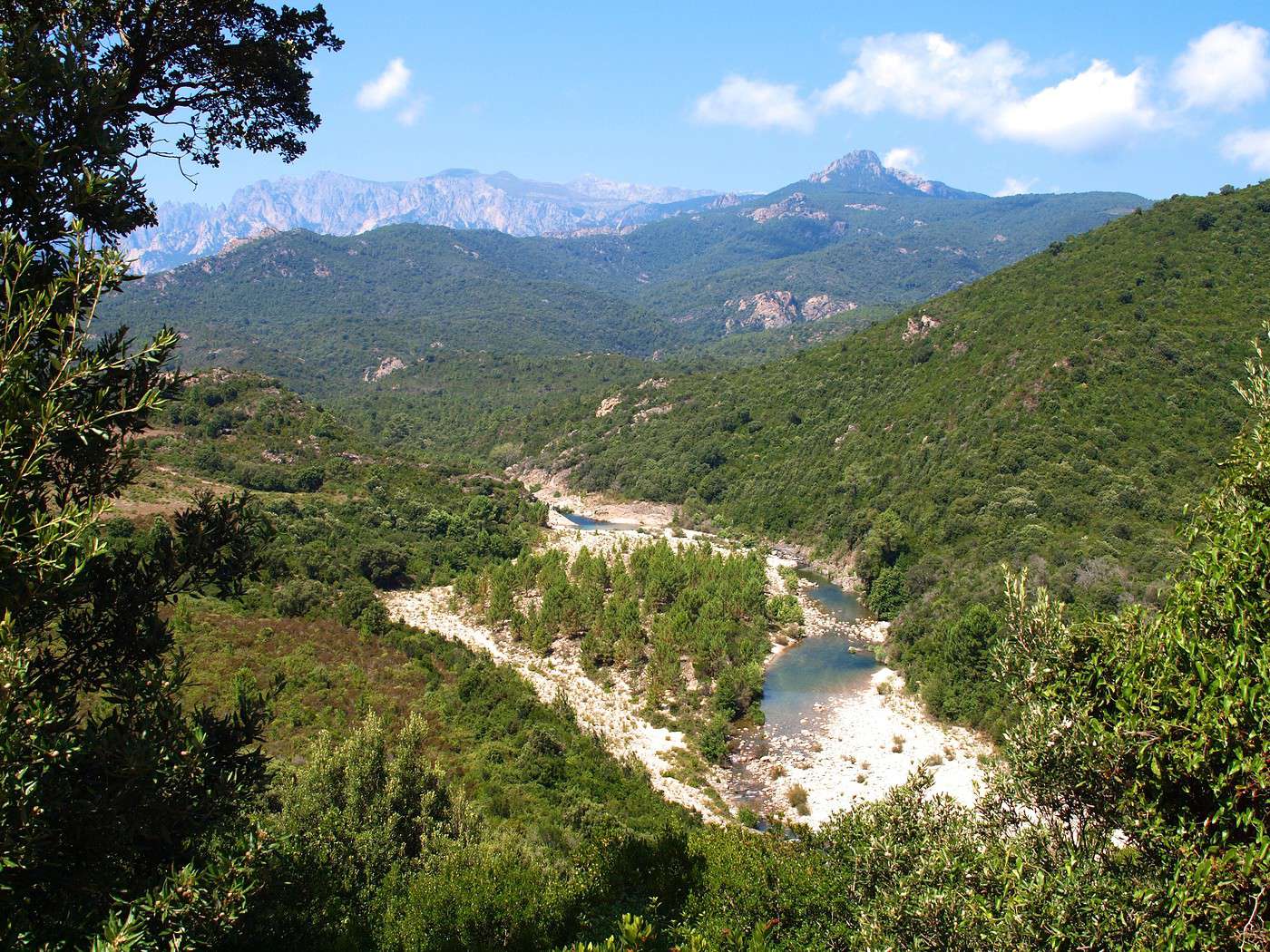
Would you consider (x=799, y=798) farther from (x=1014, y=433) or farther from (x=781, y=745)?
(x=1014, y=433)

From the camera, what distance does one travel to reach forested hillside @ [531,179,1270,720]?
43000 mm

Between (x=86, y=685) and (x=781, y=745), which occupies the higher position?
(x=86, y=685)

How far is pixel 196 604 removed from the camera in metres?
34.6

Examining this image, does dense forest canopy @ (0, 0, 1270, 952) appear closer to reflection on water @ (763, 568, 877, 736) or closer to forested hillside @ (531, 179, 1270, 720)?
forested hillside @ (531, 179, 1270, 720)

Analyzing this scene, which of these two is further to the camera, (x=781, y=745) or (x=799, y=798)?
(x=781, y=745)

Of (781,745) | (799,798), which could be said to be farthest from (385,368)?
(799,798)

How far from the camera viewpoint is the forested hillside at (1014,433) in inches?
1693

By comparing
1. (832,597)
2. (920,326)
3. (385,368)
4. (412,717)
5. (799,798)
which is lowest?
(799,798)

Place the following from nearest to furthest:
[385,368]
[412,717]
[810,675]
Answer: [412,717], [810,675], [385,368]

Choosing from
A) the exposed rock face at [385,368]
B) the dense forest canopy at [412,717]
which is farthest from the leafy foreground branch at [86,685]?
the exposed rock face at [385,368]

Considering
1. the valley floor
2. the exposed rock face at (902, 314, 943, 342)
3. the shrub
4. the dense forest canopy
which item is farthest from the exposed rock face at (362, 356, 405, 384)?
the shrub

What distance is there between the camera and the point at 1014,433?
54.4 metres

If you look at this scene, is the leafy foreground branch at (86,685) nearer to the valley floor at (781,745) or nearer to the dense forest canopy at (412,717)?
the dense forest canopy at (412,717)

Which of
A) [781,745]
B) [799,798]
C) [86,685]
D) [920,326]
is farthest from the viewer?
[920,326]
